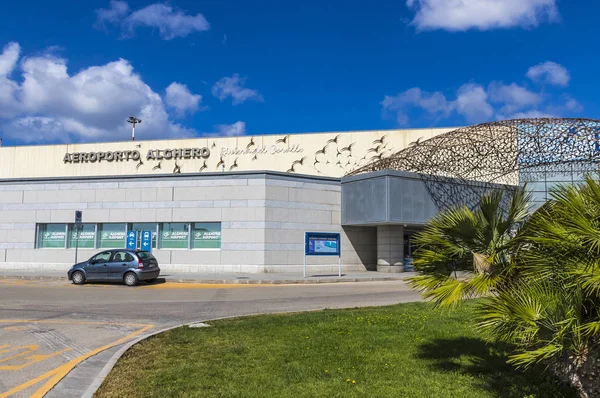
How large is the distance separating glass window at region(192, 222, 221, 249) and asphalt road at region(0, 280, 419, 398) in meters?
5.42

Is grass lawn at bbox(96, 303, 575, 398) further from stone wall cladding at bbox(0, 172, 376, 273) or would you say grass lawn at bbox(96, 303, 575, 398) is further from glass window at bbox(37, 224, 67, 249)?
glass window at bbox(37, 224, 67, 249)

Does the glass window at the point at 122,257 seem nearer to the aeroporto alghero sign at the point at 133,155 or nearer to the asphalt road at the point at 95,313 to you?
the asphalt road at the point at 95,313

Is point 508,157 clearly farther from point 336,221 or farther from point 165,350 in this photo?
point 165,350

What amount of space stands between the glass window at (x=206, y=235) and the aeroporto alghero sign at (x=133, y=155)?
601 inches

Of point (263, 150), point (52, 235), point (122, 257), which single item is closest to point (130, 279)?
point (122, 257)

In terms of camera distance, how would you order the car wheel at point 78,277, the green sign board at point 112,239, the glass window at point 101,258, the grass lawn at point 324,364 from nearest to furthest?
the grass lawn at point 324,364, the glass window at point 101,258, the car wheel at point 78,277, the green sign board at point 112,239

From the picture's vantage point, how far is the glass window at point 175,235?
2680cm

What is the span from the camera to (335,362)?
671cm

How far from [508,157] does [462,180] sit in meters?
2.91

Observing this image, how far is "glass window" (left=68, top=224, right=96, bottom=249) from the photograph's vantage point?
28000mm

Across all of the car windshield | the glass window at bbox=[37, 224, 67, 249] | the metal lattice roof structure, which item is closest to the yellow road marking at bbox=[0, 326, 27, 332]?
the car windshield

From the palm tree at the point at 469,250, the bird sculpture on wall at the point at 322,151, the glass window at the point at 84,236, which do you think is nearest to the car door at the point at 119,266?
the glass window at the point at 84,236

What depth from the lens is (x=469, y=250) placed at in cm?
577

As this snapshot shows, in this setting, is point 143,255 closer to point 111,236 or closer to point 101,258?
point 101,258
